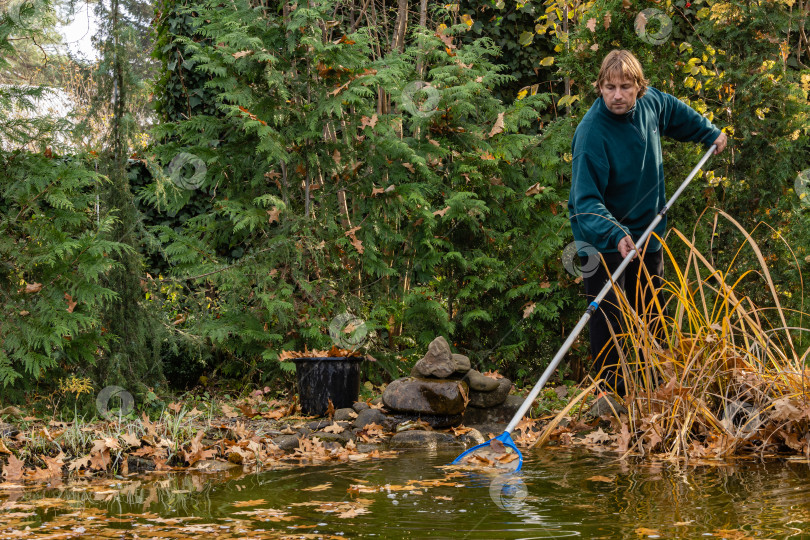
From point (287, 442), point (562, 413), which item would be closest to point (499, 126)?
point (287, 442)

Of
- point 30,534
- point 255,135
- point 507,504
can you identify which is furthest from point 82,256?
point 507,504

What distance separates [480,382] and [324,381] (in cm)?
105

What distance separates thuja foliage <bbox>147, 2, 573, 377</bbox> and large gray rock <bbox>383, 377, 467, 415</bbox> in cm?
77

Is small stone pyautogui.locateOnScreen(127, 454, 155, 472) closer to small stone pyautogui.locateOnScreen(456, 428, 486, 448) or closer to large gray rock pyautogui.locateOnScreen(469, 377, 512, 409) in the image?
small stone pyautogui.locateOnScreen(456, 428, 486, 448)

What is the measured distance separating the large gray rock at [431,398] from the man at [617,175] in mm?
1046

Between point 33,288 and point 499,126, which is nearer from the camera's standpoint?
point 33,288

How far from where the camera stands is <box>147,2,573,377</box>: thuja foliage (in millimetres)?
5648

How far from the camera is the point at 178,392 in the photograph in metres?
6.22

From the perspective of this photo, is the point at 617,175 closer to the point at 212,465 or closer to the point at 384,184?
the point at 384,184

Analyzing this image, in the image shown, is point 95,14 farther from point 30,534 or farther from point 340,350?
point 30,534

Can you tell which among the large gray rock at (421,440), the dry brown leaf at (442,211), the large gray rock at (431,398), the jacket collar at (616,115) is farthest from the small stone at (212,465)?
the dry brown leaf at (442,211)

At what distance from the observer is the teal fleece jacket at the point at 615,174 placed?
12.6 feet

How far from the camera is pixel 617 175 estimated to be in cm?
402

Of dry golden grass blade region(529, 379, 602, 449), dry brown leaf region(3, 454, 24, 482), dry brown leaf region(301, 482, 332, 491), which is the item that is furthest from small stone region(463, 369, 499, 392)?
dry brown leaf region(3, 454, 24, 482)
